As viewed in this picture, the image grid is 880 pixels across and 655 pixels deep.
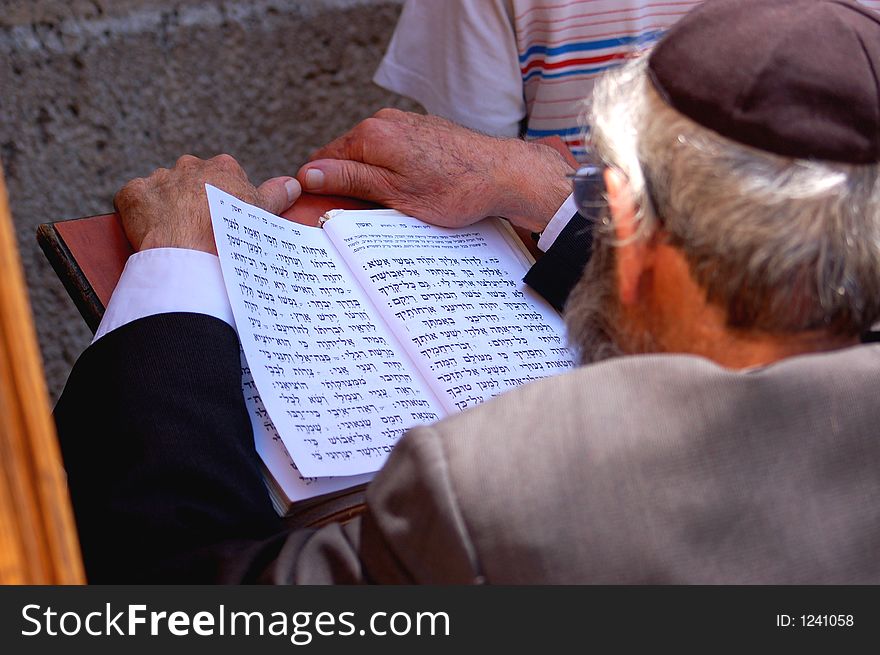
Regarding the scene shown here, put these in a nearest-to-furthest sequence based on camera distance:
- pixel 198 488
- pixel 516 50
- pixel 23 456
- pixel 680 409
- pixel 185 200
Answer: pixel 23 456, pixel 680 409, pixel 198 488, pixel 185 200, pixel 516 50

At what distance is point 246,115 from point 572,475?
214cm

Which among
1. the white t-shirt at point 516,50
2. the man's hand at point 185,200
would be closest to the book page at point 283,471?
the man's hand at point 185,200

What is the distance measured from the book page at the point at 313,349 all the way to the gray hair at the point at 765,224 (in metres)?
0.44

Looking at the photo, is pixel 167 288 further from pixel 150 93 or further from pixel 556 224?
pixel 150 93

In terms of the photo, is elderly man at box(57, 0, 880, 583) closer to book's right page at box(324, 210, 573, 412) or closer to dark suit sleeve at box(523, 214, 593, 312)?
book's right page at box(324, 210, 573, 412)

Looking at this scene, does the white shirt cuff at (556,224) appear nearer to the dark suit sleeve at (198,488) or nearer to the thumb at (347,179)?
the thumb at (347,179)

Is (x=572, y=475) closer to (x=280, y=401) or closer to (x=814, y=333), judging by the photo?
(x=814, y=333)

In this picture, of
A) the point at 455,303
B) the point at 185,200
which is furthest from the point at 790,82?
the point at 185,200

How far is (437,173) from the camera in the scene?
1550 millimetres

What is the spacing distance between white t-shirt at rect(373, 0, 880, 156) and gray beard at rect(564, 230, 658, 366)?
105cm

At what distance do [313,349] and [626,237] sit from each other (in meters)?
0.47

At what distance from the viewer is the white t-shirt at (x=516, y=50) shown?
6.90ft

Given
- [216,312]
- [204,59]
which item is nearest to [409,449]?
[216,312]

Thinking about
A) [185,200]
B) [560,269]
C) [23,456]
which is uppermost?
[23,456]
